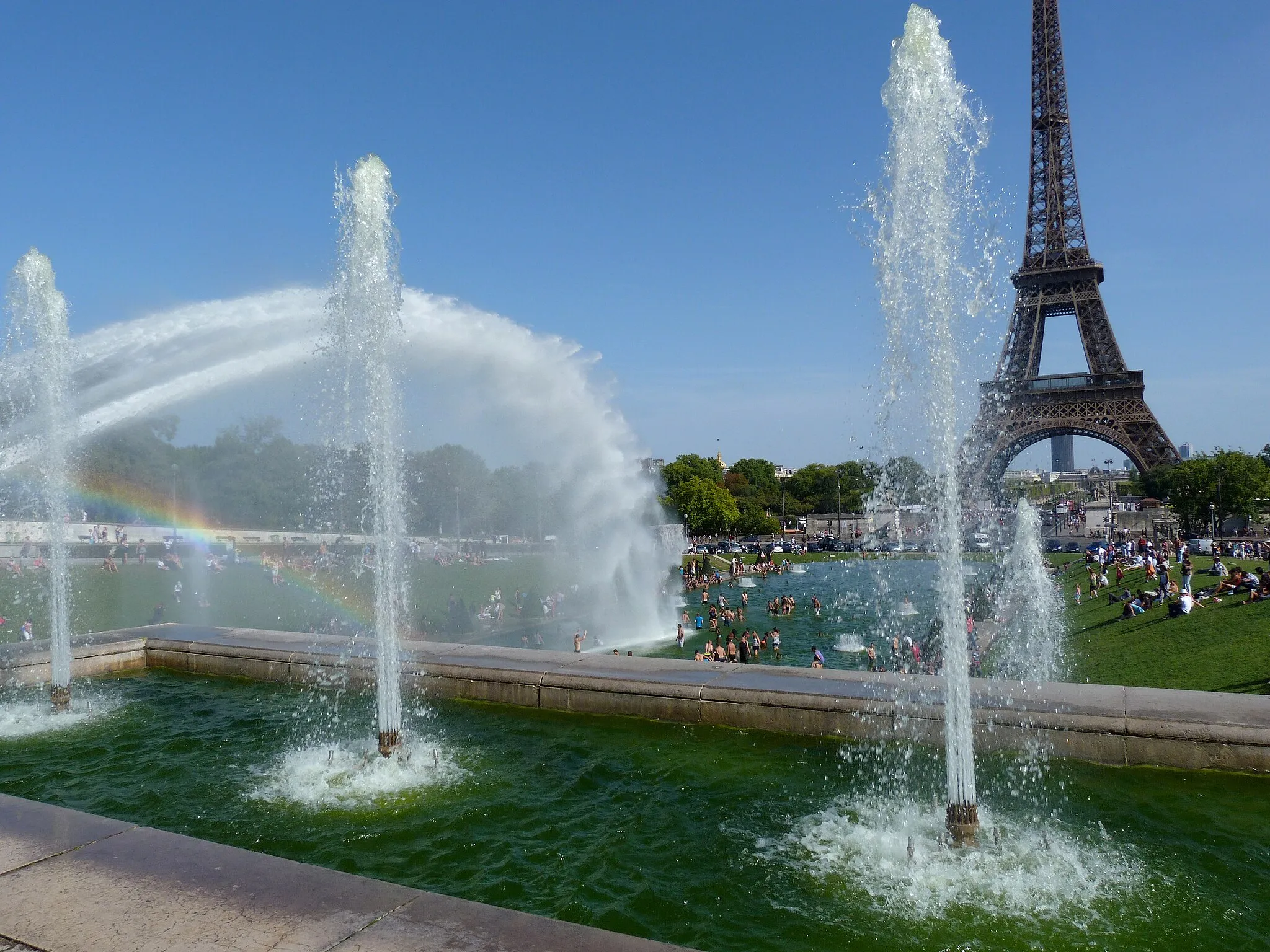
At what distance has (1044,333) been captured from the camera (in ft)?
270

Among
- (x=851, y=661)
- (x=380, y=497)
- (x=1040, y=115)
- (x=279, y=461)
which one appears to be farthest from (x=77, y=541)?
(x=1040, y=115)

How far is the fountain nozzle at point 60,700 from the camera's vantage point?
11.8 metres

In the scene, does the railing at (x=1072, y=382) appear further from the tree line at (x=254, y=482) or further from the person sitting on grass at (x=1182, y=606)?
the person sitting on grass at (x=1182, y=606)

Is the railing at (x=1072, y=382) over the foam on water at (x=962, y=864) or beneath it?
over

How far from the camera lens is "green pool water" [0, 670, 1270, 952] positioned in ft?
18.8

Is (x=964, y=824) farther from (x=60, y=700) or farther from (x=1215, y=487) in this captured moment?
(x=1215, y=487)

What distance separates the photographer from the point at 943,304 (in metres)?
8.55

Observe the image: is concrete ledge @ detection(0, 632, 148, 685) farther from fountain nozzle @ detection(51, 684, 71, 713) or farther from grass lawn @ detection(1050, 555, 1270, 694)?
grass lawn @ detection(1050, 555, 1270, 694)

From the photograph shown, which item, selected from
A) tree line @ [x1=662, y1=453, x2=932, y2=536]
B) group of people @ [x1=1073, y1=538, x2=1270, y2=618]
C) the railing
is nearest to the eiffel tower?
the railing

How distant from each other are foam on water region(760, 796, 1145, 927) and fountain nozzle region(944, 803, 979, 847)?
0.23 ft

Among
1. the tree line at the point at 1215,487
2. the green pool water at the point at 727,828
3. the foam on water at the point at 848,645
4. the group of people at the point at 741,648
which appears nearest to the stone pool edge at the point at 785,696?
the green pool water at the point at 727,828

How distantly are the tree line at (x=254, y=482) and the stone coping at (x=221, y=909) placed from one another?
116 ft

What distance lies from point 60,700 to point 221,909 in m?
9.12

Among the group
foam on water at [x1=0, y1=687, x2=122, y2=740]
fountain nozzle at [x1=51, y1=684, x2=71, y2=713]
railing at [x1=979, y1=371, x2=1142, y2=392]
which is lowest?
foam on water at [x1=0, y1=687, x2=122, y2=740]
